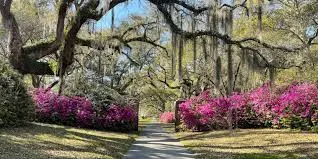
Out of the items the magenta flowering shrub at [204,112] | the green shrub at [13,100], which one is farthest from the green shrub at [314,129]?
the green shrub at [13,100]

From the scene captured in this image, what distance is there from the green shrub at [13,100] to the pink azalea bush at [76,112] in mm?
3341

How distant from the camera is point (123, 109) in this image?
2106 cm

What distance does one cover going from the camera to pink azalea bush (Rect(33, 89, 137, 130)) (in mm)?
19078

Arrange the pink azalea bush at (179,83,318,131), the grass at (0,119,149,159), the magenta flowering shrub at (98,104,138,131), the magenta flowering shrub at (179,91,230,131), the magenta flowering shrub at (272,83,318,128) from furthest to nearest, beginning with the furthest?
the magenta flowering shrub at (179,91,230,131), the magenta flowering shrub at (98,104,138,131), the pink azalea bush at (179,83,318,131), the magenta flowering shrub at (272,83,318,128), the grass at (0,119,149,159)

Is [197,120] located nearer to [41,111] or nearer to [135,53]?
[41,111]

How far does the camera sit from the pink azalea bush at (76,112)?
62.6 feet

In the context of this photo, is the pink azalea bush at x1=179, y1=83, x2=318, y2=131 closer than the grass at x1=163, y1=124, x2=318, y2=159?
No

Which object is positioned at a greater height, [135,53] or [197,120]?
[135,53]

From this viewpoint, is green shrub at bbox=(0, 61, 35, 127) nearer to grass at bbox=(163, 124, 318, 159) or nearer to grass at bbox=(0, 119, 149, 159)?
grass at bbox=(0, 119, 149, 159)

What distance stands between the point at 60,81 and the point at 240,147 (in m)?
9.00

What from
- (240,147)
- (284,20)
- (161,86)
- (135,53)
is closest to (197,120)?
(240,147)

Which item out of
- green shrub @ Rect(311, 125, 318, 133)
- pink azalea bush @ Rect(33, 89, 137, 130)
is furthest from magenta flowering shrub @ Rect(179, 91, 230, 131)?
green shrub @ Rect(311, 125, 318, 133)

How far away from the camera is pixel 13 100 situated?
46.4 ft

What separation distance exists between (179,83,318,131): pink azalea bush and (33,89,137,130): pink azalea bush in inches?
136
